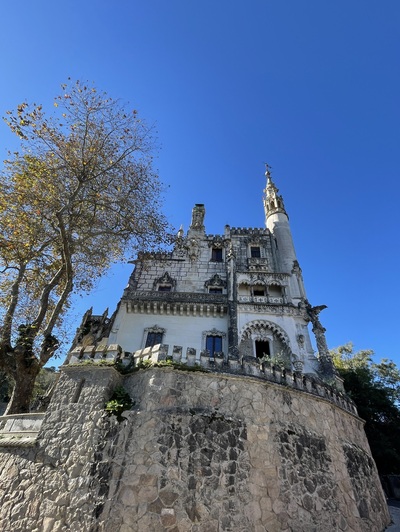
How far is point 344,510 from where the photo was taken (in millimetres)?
9125

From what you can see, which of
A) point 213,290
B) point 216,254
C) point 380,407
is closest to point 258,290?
point 213,290

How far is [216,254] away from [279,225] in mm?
6773

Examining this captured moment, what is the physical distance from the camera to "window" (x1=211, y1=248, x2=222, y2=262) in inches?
1030

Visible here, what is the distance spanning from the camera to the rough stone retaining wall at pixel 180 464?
23.4ft

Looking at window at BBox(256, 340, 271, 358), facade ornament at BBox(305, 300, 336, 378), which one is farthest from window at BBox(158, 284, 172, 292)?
facade ornament at BBox(305, 300, 336, 378)

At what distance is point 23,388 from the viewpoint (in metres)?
10.7

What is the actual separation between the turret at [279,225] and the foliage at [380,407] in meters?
10.1

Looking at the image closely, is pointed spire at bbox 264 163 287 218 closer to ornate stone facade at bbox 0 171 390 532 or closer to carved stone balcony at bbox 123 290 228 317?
carved stone balcony at bbox 123 290 228 317

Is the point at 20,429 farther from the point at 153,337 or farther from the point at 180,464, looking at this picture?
the point at 153,337

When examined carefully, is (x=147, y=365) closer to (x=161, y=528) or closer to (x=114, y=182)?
(x=161, y=528)

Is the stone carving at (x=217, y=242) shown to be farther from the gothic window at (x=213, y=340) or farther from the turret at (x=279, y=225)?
the gothic window at (x=213, y=340)

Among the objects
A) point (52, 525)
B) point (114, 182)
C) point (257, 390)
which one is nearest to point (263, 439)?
point (257, 390)

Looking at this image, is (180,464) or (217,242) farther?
(217,242)

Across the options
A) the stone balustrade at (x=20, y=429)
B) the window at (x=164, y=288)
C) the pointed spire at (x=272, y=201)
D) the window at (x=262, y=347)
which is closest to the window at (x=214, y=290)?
the window at (x=164, y=288)
